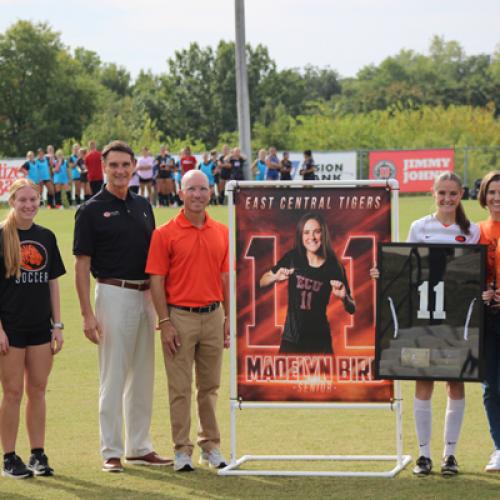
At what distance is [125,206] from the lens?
8.10m

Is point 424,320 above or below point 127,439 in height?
above

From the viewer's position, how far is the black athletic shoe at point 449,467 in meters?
7.45

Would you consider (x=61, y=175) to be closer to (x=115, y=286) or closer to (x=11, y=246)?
(x=115, y=286)

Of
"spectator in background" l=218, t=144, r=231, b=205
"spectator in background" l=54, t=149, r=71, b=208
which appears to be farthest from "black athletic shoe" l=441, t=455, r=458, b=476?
"spectator in background" l=54, t=149, r=71, b=208

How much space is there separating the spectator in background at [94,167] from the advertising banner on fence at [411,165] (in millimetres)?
14197

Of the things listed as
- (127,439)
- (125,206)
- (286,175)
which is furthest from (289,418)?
(286,175)

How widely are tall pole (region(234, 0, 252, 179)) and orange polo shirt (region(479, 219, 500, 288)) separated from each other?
77.7 ft

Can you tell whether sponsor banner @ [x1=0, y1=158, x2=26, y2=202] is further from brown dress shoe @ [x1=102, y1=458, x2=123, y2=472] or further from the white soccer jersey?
the white soccer jersey

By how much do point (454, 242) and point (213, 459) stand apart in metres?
2.16

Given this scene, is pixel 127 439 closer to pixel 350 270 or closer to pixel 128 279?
pixel 128 279

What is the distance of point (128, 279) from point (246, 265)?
2.62 feet

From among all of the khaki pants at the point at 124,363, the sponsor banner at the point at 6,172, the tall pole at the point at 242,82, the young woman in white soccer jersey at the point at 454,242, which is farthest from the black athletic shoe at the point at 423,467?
the sponsor banner at the point at 6,172

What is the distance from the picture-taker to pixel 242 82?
104 feet

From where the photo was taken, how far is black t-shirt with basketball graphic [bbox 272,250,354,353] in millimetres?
7789
